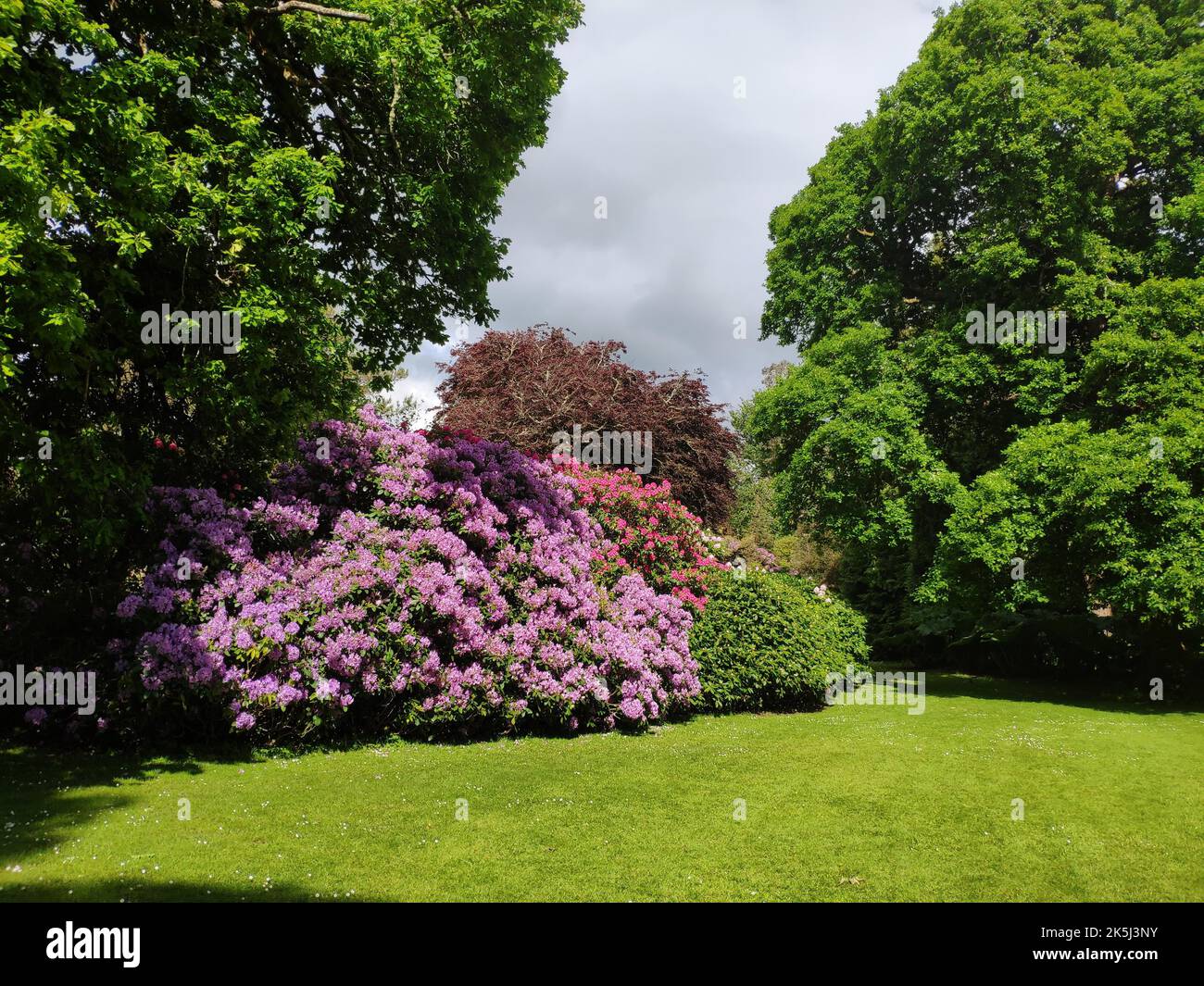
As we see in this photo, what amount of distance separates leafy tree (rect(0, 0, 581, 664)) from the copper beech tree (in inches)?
329

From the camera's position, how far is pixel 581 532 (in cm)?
1267

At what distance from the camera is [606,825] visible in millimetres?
6148

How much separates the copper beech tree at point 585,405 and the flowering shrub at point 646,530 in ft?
20.1

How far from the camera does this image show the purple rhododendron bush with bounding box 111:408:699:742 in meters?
7.95
